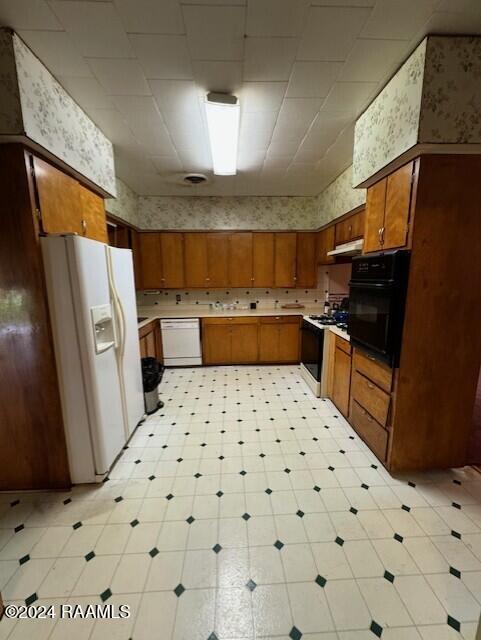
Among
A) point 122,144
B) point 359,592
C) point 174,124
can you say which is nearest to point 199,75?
point 174,124

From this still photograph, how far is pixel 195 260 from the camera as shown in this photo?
14.6ft

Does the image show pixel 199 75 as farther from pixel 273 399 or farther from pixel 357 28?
pixel 273 399

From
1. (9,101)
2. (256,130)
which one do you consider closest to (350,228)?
(256,130)

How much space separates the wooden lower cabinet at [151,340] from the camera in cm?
350

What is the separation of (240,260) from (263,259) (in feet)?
1.26

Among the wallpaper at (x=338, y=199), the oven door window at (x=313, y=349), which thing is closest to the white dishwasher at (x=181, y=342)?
the oven door window at (x=313, y=349)

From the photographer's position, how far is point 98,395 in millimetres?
1876

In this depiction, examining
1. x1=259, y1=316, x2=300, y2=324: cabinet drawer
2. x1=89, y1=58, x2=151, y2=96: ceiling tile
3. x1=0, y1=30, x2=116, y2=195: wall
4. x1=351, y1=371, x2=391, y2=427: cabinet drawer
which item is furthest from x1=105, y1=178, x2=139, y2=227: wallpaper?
x1=351, y1=371, x2=391, y2=427: cabinet drawer

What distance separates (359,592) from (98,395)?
1.83 m

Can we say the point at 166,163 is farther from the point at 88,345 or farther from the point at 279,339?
the point at 279,339

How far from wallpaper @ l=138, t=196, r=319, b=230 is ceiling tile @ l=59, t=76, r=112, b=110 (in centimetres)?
226

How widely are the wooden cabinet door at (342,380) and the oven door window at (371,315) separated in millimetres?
402

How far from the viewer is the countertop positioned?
432cm

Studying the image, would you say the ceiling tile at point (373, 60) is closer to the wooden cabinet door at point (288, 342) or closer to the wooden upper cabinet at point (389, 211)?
the wooden upper cabinet at point (389, 211)
